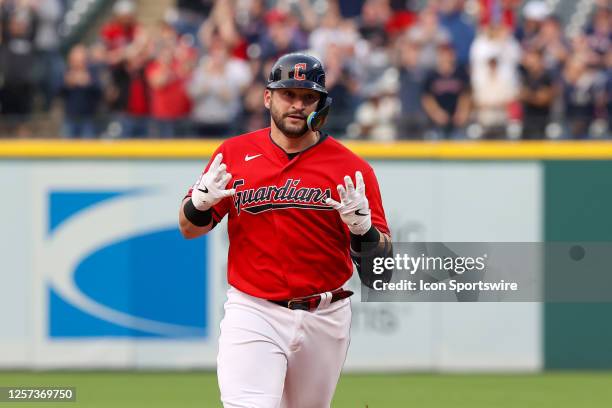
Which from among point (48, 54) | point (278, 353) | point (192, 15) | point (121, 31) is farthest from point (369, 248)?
point (192, 15)

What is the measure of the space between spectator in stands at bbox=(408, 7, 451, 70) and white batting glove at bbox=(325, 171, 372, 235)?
7.36 metres

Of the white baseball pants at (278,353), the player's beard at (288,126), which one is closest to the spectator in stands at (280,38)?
the player's beard at (288,126)

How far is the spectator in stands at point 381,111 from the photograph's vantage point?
11.2 metres

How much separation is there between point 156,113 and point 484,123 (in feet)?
11.3

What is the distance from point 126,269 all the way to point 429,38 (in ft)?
15.1

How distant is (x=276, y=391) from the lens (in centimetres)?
547

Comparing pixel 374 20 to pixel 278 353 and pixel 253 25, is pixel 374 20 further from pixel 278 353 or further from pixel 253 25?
pixel 278 353

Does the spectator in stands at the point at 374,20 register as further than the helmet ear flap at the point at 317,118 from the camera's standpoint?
Yes

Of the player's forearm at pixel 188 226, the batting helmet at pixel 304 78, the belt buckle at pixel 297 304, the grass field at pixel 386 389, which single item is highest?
the batting helmet at pixel 304 78

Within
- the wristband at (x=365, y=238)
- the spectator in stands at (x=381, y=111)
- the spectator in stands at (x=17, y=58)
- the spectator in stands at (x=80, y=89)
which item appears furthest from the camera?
the spectator in stands at (x=80, y=89)

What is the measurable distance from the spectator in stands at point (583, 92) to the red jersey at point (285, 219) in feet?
23.0

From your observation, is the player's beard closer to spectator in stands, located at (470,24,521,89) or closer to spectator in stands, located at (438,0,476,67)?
spectator in stands, located at (470,24,521,89)

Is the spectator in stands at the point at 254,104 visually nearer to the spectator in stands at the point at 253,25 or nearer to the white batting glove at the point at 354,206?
the spectator in stands at the point at 253,25

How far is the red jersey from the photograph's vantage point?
18.5 ft
